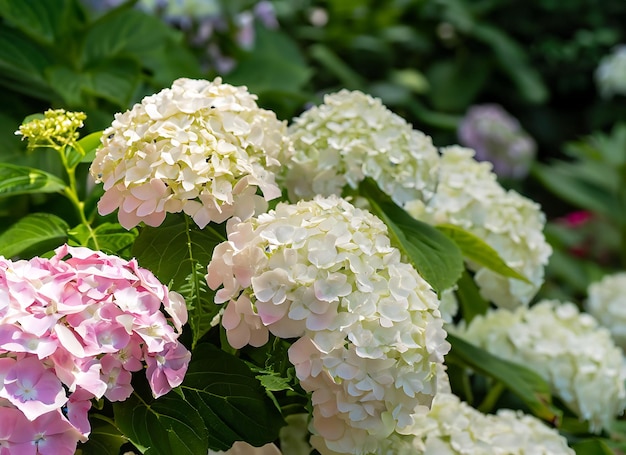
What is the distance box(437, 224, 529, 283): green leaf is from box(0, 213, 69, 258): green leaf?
408 millimetres

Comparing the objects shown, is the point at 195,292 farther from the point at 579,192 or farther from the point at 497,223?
the point at 579,192

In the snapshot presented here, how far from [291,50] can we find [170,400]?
71.0 inches

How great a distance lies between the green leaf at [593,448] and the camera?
1010mm

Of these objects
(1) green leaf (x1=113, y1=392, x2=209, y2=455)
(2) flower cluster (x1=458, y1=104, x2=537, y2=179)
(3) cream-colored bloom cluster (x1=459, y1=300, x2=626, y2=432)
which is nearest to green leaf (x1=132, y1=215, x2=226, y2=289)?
(1) green leaf (x1=113, y1=392, x2=209, y2=455)

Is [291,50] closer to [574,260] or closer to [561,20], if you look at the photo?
[574,260]

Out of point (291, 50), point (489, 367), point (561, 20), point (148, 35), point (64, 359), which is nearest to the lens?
point (64, 359)

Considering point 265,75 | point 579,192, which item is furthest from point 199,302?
point 579,192

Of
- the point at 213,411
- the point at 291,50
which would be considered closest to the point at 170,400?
the point at 213,411

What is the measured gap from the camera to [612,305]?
1.73 m

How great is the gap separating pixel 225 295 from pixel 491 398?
56 centimetres

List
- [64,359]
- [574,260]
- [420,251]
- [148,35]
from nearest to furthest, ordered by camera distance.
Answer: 1. [64,359]
2. [420,251]
3. [148,35]
4. [574,260]

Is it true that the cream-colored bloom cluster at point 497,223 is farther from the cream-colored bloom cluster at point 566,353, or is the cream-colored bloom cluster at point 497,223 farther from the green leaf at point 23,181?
the green leaf at point 23,181

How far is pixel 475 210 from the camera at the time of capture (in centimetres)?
104

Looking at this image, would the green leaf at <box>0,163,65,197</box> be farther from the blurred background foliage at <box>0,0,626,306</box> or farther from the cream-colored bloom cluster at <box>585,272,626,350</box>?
the cream-colored bloom cluster at <box>585,272,626,350</box>
